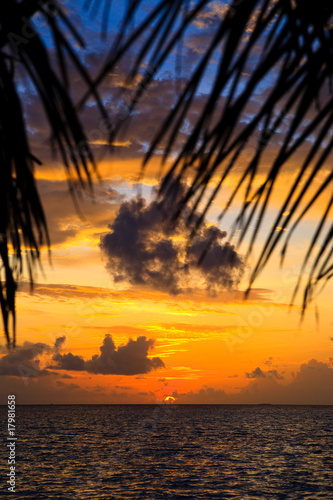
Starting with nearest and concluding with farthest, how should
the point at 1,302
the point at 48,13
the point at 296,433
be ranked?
the point at 48,13 → the point at 1,302 → the point at 296,433

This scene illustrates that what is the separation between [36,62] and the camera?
45.3 inches

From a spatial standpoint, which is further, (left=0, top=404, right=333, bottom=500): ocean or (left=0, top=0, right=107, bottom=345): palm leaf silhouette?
(left=0, top=404, right=333, bottom=500): ocean

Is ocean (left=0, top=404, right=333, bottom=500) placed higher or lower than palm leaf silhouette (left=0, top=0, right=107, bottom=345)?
lower

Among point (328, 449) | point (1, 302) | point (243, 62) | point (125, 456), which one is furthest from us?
point (328, 449)

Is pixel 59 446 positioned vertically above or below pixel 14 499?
below

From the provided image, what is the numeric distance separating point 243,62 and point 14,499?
106ft

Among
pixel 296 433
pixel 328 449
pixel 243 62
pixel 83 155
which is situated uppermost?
pixel 243 62

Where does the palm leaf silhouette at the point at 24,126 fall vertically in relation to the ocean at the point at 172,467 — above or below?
above

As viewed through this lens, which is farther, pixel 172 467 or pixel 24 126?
pixel 172 467

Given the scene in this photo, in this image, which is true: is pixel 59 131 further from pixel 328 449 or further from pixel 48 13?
pixel 328 449

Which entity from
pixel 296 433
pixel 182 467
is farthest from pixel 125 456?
pixel 296 433

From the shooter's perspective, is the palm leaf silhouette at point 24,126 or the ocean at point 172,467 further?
the ocean at point 172,467

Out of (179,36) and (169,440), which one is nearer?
(179,36)

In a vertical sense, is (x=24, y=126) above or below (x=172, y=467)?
above
